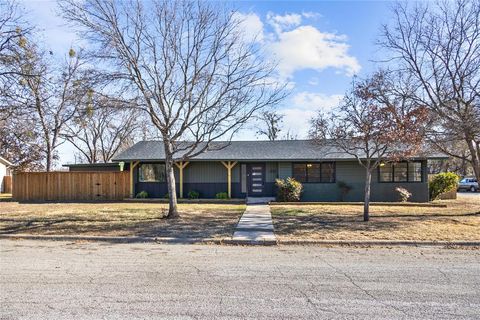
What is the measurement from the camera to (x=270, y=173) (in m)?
22.5

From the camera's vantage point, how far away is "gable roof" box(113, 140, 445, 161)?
70.2 feet

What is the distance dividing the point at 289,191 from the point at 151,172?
8.27 meters

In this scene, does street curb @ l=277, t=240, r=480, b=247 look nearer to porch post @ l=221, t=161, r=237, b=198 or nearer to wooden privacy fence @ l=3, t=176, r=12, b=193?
porch post @ l=221, t=161, r=237, b=198

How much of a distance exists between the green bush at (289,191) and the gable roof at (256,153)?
1.53 m

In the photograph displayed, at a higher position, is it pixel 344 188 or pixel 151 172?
pixel 151 172

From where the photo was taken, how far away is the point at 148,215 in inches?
565

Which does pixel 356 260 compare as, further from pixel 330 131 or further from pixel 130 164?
pixel 130 164

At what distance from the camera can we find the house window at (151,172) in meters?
22.8

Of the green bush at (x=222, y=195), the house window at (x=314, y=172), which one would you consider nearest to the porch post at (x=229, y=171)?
the green bush at (x=222, y=195)

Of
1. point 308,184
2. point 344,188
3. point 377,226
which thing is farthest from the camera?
point 308,184

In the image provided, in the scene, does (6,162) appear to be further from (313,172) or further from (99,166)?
(313,172)

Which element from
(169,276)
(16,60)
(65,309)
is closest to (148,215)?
(16,60)

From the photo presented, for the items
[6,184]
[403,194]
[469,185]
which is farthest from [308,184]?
[6,184]

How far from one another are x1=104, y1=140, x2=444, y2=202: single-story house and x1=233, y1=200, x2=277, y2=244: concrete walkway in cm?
763
